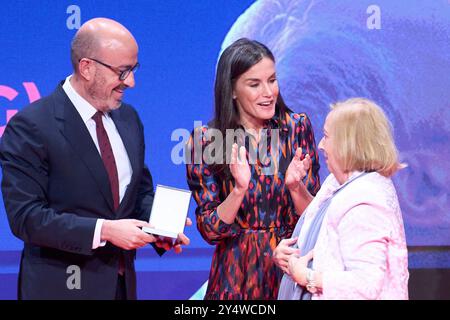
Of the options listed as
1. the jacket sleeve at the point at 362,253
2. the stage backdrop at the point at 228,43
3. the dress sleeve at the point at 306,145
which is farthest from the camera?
the stage backdrop at the point at 228,43

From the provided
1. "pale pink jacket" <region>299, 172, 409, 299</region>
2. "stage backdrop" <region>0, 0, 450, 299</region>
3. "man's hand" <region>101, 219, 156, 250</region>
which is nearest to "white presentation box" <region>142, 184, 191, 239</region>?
"man's hand" <region>101, 219, 156, 250</region>

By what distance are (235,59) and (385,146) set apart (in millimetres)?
811

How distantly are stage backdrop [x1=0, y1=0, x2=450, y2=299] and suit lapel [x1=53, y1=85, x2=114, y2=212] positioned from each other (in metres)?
1.37

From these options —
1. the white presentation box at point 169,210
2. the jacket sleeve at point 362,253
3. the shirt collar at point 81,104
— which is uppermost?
the shirt collar at point 81,104

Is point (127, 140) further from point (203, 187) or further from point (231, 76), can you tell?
point (231, 76)

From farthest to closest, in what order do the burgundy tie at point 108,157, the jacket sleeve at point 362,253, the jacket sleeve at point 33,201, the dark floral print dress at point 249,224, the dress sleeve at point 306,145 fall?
the dress sleeve at point 306,145
the dark floral print dress at point 249,224
the burgundy tie at point 108,157
the jacket sleeve at point 33,201
the jacket sleeve at point 362,253

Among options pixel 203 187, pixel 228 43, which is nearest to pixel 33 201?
pixel 203 187

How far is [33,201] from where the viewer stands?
2.50 m

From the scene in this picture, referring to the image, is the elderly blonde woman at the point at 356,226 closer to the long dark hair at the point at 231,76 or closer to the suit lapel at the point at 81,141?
the long dark hair at the point at 231,76

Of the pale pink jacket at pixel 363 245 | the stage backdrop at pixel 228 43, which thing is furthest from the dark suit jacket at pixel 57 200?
the stage backdrop at pixel 228 43

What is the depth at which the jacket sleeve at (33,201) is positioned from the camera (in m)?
2.49

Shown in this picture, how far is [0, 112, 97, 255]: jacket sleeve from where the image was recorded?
2486 mm

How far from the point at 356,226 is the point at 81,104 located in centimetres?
109

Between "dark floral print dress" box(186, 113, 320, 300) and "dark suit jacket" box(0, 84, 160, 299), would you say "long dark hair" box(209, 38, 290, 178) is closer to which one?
"dark floral print dress" box(186, 113, 320, 300)
